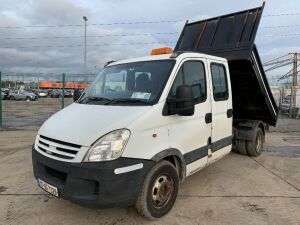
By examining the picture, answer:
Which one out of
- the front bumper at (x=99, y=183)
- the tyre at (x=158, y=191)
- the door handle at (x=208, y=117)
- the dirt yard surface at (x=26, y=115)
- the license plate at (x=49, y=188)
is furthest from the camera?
the dirt yard surface at (x=26, y=115)

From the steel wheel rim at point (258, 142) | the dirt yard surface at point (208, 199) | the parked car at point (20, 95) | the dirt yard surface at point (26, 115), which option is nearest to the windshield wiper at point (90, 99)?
the dirt yard surface at point (208, 199)

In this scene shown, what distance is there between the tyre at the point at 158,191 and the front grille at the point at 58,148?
3.13ft

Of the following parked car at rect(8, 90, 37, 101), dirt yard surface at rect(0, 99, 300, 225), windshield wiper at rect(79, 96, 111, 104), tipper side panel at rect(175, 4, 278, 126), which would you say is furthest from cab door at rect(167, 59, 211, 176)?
parked car at rect(8, 90, 37, 101)

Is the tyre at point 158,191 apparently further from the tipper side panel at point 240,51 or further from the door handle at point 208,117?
the tipper side panel at point 240,51

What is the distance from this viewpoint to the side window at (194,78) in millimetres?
4452

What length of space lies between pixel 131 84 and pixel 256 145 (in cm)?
441

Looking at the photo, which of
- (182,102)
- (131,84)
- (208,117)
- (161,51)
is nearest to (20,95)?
(161,51)

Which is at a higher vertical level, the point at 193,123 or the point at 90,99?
the point at 90,99

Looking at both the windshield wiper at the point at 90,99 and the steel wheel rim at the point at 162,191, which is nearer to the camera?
the steel wheel rim at the point at 162,191

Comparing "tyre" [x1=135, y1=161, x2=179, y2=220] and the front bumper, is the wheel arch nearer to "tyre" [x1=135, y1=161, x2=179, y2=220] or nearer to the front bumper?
"tyre" [x1=135, y1=161, x2=179, y2=220]

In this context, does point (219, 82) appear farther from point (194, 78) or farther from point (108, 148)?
point (108, 148)

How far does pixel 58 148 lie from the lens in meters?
3.77

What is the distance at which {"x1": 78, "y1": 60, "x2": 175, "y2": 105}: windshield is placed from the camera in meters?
4.21

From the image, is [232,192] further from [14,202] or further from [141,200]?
[14,202]
